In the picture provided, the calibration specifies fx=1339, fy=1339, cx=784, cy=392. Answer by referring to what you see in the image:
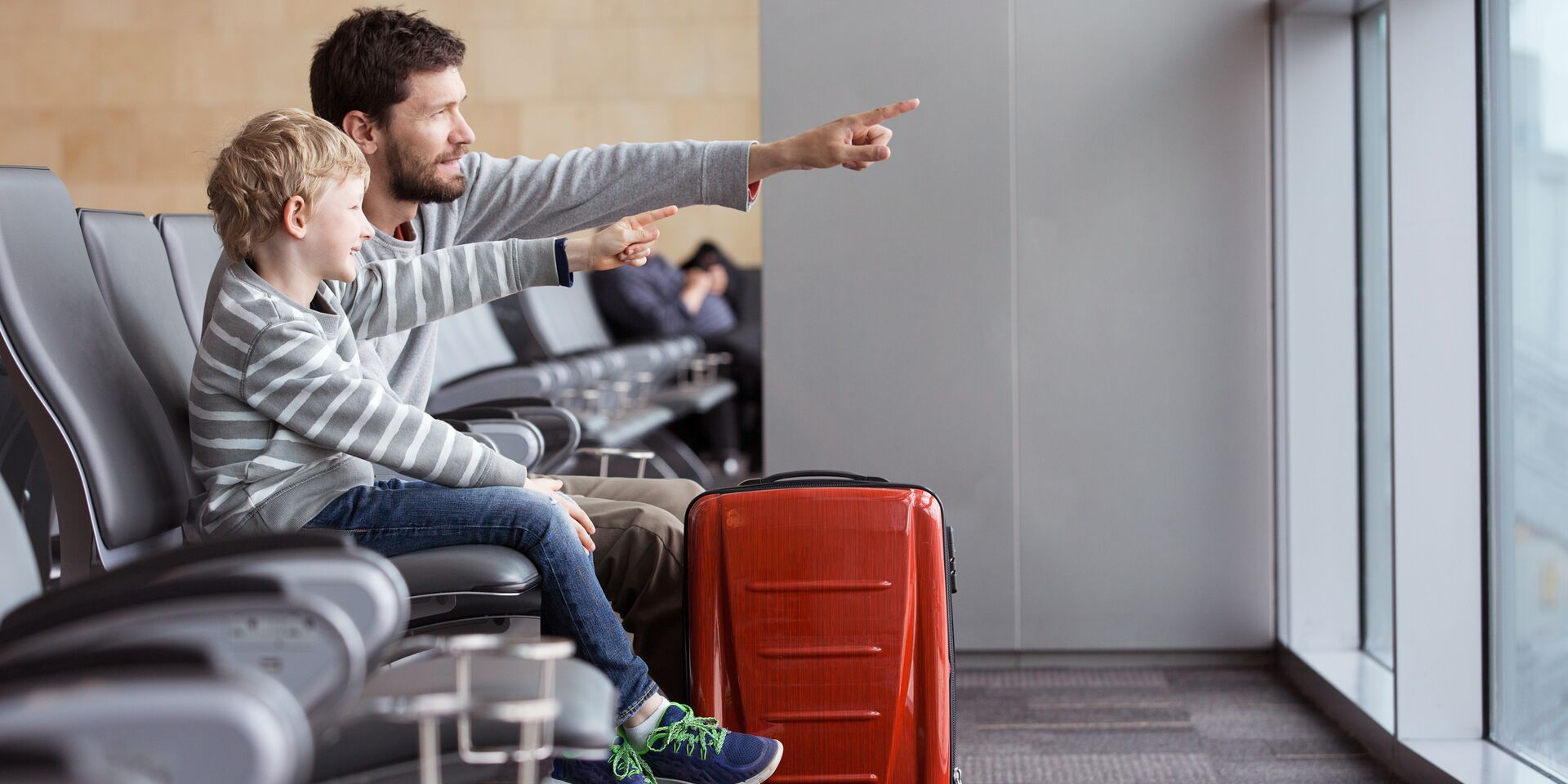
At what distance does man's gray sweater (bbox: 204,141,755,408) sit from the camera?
2.08 m

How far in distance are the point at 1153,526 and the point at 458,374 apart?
186cm

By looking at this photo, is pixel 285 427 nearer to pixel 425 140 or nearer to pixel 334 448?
pixel 334 448

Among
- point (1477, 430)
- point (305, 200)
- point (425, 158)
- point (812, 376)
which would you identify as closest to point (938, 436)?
point (812, 376)

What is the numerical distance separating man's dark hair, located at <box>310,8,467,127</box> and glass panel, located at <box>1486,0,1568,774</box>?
1.59m

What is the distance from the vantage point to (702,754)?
1.63m

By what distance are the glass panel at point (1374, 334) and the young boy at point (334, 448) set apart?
1543mm

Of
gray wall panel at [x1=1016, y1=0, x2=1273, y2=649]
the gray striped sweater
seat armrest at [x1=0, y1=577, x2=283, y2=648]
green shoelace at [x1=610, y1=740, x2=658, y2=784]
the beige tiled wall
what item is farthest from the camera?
the beige tiled wall

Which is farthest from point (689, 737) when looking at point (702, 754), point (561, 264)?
point (561, 264)

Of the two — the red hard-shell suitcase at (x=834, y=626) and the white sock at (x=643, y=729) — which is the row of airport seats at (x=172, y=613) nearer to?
the white sock at (x=643, y=729)

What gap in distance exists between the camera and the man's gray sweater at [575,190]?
82.0 inches

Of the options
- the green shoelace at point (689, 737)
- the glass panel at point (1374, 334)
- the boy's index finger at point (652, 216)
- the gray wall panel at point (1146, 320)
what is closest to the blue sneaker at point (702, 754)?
the green shoelace at point (689, 737)

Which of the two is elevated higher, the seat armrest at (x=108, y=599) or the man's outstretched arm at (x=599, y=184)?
the man's outstretched arm at (x=599, y=184)

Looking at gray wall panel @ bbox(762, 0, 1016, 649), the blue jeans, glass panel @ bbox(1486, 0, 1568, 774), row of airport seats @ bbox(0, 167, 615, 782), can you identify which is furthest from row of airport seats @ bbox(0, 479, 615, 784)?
gray wall panel @ bbox(762, 0, 1016, 649)

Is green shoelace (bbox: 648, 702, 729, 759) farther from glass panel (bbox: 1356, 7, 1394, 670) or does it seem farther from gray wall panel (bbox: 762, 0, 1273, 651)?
glass panel (bbox: 1356, 7, 1394, 670)
